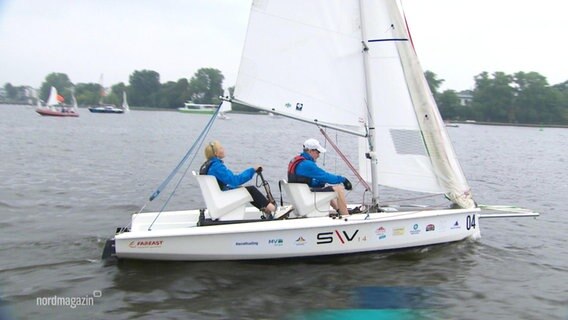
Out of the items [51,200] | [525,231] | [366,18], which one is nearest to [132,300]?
[366,18]

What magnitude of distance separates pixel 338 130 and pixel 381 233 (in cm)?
166

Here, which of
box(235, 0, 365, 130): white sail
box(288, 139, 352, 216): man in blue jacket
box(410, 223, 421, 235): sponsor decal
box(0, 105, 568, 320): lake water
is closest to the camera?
box(0, 105, 568, 320): lake water

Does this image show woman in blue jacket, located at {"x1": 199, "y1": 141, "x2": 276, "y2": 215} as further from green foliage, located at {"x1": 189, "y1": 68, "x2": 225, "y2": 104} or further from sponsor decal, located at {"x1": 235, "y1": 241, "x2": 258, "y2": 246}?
green foliage, located at {"x1": 189, "y1": 68, "x2": 225, "y2": 104}

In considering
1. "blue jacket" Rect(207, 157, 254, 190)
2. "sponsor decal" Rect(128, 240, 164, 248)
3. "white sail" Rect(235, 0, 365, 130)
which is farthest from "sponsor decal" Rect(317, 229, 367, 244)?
"sponsor decal" Rect(128, 240, 164, 248)

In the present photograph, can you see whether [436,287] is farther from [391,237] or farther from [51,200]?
[51,200]

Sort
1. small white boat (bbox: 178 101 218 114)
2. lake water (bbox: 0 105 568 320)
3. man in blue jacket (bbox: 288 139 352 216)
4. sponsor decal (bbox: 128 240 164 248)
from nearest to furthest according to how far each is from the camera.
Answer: lake water (bbox: 0 105 568 320) < sponsor decal (bbox: 128 240 164 248) < man in blue jacket (bbox: 288 139 352 216) < small white boat (bbox: 178 101 218 114)

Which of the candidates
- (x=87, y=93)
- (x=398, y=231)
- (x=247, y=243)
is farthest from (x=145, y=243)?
(x=87, y=93)

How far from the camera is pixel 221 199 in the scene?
7488 millimetres

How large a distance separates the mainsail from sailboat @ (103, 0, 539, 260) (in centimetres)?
2

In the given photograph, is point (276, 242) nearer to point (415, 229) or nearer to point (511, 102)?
point (415, 229)

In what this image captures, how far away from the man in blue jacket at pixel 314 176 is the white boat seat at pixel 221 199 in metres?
0.80

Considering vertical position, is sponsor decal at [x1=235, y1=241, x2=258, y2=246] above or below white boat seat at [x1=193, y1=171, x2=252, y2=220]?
below

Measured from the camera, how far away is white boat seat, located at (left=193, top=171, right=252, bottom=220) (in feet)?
24.3

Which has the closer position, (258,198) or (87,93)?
(258,198)
